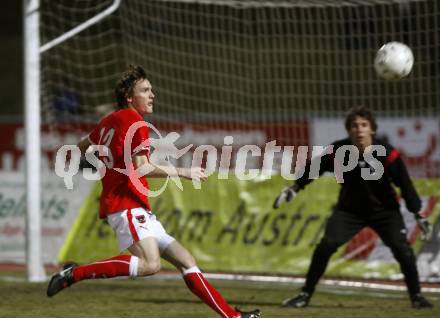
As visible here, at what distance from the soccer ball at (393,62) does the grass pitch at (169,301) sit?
2.03 meters

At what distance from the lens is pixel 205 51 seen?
1795 cm

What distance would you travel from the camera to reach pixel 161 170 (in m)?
6.20

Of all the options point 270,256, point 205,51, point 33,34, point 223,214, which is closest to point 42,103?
point 33,34

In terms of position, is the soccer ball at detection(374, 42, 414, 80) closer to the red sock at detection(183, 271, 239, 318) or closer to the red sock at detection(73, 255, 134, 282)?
the red sock at detection(183, 271, 239, 318)

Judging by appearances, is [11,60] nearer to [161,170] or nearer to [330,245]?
[330,245]

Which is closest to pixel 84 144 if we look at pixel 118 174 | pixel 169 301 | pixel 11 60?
pixel 118 174

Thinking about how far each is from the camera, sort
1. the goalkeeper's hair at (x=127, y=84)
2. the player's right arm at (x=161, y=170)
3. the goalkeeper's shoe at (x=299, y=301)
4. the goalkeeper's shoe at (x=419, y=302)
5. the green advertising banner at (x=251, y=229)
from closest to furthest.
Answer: the player's right arm at (x=161, y=170) → the goalkeeper's hair at (x=127, y=84) → the goalkeeper's shoe at (x=419, y=302) → the goalkeeper's shoe at (x=299, y=301) → the green advertising banner at (x=251, y=229)

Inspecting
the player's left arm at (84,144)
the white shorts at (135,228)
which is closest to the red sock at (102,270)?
the white shorts at (135,228)

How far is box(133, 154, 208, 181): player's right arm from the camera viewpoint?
20.0ft

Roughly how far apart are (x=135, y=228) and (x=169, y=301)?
2.26 meters

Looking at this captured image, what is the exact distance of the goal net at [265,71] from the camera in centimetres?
1191

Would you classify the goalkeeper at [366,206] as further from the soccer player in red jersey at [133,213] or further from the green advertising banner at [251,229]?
the green advertising banner at [251,229]

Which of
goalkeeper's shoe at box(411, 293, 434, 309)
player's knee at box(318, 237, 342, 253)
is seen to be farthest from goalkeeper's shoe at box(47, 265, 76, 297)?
goalkeeper's shoe at box(411, 293, 434, 309)

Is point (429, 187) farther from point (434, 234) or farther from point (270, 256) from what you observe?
point (270, 256)
